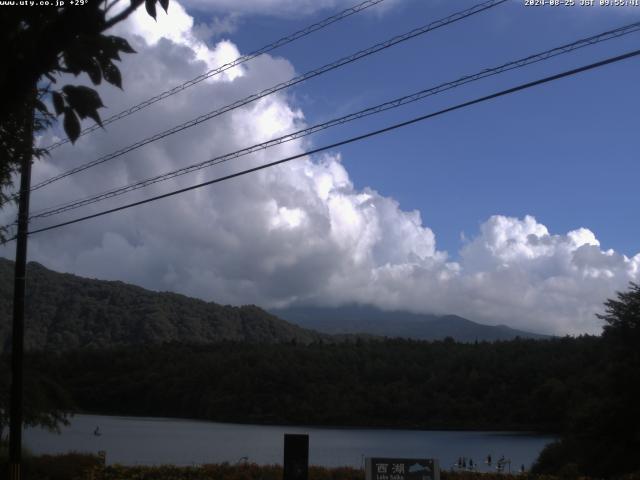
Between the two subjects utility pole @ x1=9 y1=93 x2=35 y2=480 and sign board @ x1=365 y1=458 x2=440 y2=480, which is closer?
sign board @ x1=365 y1=458 x2=440 y2=480

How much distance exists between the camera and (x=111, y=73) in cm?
436

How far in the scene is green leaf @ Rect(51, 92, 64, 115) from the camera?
13.8ft

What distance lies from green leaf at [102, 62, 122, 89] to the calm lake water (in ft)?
92.9

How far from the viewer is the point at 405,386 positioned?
7781cm

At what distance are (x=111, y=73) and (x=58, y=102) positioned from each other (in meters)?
0.34

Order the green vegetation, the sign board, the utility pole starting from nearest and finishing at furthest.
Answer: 1. the sign board
2. the utility pole
3. the green vegetation

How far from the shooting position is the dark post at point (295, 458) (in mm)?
13992

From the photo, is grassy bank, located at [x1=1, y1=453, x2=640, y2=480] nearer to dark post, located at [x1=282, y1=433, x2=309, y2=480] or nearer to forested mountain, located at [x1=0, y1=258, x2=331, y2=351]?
dark post, located at [x1=282, y1=433, x2=309, y2=480]

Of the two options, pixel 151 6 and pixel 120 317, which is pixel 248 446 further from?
pixel 120 317

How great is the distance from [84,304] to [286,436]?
4705 inches

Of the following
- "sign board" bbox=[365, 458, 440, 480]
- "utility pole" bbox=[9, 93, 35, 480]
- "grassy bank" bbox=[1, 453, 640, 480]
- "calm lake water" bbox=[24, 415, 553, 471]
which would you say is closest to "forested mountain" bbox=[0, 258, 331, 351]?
"calm lake water" bbox=[24, 415, 553, 471]

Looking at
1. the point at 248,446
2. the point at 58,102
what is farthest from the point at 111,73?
the point at 248,446

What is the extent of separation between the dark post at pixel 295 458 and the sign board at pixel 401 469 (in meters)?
1.19

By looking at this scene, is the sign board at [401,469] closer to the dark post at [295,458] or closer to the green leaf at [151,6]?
the dark post at [295,458]
